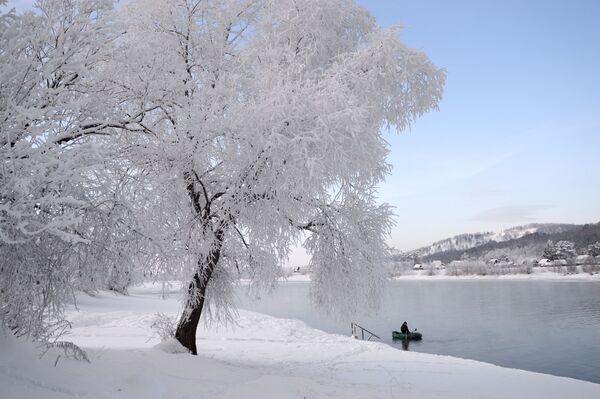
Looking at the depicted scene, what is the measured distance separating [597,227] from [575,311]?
160 meters

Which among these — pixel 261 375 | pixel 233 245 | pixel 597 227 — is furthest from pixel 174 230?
pixel 597 227

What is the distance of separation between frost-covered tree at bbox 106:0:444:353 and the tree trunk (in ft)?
0.11

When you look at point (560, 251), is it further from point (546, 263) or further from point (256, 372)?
point (256, 372)

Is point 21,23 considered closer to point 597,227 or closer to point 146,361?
point 146,361

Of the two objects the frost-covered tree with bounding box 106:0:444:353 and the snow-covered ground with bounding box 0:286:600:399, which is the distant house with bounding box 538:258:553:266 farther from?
the frost-covered tree with bounding box 106:0:444:353

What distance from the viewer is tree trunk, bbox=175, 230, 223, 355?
934 centimetres

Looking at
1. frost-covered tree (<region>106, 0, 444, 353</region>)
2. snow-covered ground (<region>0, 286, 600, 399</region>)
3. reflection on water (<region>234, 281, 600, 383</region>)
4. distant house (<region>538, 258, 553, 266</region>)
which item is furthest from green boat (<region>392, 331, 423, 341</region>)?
distant house (<region>538, 258, 553, 266</region>)

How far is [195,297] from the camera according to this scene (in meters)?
9.25

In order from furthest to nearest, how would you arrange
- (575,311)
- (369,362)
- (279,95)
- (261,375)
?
(575,311) → (369,362) → (261,375) → (279,95)

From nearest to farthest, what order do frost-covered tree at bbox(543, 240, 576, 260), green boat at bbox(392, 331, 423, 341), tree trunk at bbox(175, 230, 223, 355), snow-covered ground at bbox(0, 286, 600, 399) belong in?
snow-covered ground at bbox(0, 286, 600, 399) < tree trunk at bbox(175, 230, 223, 355) < green boat at bbox(392, 331, 423, 341) < frost-covered tree at bbox(543, 240, 576, 260)

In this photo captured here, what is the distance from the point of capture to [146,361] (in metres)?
7.48

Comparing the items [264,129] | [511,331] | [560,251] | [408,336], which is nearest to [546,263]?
[560,251]

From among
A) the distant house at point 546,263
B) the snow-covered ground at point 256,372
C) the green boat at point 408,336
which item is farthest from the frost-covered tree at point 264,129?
the distant house at point 546,263

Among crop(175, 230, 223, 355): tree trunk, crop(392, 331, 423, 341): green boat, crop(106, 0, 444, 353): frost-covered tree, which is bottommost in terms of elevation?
crop(392, 331, 423, 341): green boat
